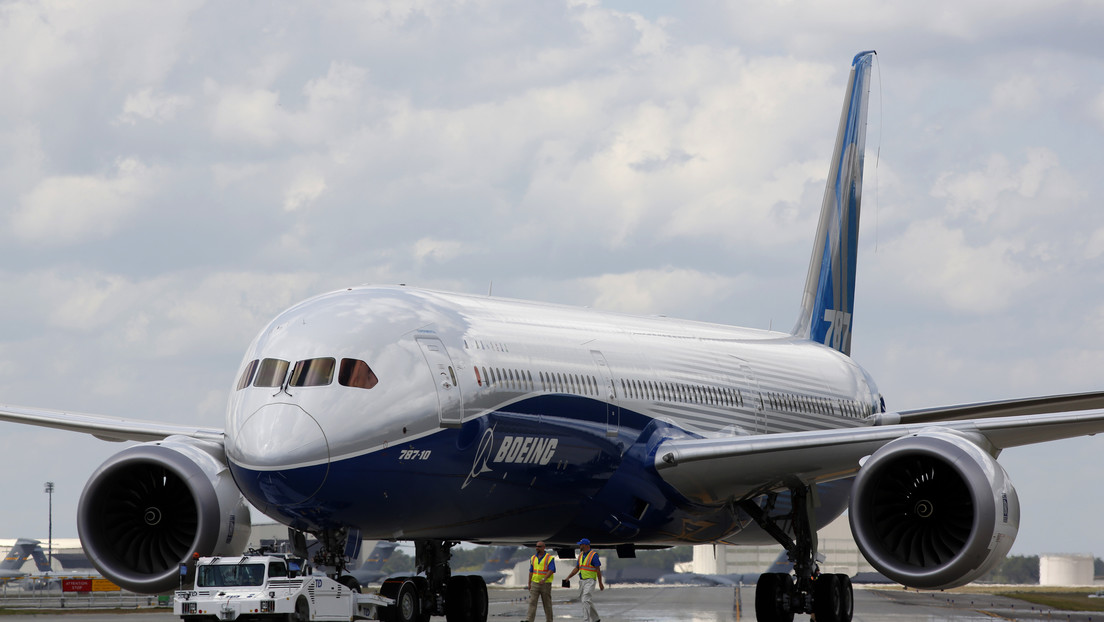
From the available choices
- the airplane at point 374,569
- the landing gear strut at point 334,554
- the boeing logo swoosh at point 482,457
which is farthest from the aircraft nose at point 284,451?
the airplane at point 374,569

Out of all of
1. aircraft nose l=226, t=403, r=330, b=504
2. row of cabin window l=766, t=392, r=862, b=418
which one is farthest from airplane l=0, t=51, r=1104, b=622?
row of cabin window l=766, t=392, r=862, b=418

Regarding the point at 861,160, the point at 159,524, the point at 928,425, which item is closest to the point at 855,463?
the point at 928,425

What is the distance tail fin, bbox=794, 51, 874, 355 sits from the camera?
2920 centimetres

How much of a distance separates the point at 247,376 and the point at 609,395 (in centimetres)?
526

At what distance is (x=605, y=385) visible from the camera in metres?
19.5

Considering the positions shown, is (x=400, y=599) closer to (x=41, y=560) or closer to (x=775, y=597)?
(x=775, y=597)

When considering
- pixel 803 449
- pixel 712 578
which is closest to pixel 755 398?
pixel 803 449

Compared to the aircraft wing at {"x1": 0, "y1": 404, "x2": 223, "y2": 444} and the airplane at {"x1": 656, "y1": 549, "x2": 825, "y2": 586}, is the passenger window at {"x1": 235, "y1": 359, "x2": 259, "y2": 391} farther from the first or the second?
the airplane at {"x1": 656, "y1": 549, "x2": 825, "y2": 586}

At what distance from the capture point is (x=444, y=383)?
16.3m

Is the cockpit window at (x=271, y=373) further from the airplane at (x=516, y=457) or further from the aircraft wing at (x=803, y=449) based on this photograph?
the aircraft wing at (x=803, y=449)

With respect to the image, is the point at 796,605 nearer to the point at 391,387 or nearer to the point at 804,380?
the point at 804,380

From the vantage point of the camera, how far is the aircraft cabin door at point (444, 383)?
16.2 m

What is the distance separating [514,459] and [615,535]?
11.3 feet

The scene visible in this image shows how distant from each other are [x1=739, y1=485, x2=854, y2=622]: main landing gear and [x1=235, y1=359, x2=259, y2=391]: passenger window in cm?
855
